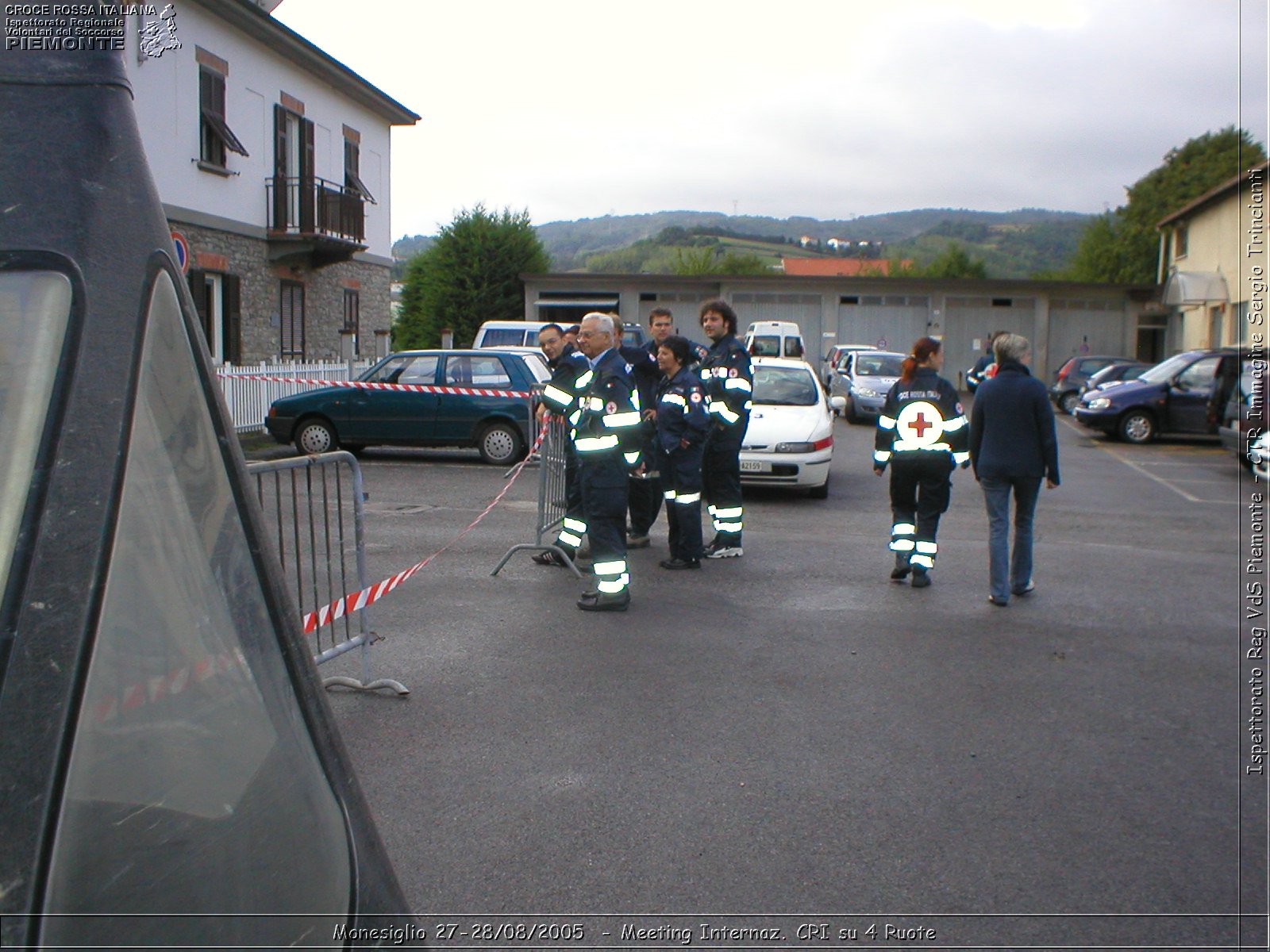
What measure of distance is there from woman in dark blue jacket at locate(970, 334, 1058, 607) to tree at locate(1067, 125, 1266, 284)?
47.9m

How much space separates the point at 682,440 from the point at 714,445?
64 cm

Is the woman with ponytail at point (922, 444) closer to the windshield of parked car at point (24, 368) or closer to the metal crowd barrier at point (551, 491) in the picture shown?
the metal crowd barrier at point (551, 491)

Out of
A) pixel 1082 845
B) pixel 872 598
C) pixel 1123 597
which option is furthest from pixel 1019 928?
pixel 1123 597

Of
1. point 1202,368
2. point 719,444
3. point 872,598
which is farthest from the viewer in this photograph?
point 1202,368

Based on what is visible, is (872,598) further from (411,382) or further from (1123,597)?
(411,382)

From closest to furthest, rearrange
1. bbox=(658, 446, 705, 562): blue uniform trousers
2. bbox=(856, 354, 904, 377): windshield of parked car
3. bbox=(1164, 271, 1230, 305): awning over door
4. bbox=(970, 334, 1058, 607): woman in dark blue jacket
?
bbox=(970, 334, 1058, 607): woman in dark blue jacket → bbox=(658, 446, 705, 562): blue uniform trousers → bbox=(856, 354, 904, 377): windshield of parked car → bbox=(1164, 271, 1230, 305): awning over door

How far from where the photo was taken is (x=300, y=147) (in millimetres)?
25297

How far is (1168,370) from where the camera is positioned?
22484 millimetres

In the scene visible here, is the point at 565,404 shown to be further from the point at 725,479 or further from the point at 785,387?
the point at 785,387

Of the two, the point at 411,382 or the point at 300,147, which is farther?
the point at 300,147

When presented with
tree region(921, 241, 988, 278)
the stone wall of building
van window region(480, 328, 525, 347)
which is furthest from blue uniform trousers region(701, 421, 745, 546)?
tree region(921, 241, 988, 278)

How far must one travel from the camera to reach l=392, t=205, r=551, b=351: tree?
45969mm

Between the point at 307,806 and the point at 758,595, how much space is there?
6.64 metres

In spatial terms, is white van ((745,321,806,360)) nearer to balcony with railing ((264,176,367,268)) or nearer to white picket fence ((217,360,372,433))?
balcony with railing ((264,176,367,268))
